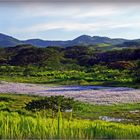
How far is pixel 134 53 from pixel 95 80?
3921cm

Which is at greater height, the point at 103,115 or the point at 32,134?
the point at 32,134

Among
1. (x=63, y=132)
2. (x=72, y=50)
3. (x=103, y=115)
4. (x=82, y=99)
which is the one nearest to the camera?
(x=63, y=132)

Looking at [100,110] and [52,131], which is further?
[100,110]

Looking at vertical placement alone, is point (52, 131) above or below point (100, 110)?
above

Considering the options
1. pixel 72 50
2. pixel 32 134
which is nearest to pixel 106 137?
pixel 32 134

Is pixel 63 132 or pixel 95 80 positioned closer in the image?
pixel 63 132

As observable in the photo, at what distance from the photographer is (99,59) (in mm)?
79500

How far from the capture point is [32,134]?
6.88m

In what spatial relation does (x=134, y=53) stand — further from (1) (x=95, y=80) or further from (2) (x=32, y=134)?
(2) (x=32, y=134)

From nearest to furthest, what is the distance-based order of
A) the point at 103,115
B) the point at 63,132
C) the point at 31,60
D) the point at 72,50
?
the point at 63,132, the point at 103,115, the point at 31,60, the point at 72,50

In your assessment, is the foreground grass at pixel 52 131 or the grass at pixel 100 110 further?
the grass at pixel 100 110

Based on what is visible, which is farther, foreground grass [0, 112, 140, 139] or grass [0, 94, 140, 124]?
grass [0, 94, 140, 124]

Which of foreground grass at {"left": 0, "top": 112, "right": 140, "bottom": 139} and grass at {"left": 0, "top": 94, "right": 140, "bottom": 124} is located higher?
foreground grass at {"left": 0, "top": 112, "right": 140, "bottom": 139}

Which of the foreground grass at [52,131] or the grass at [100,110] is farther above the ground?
the foreground grass at [52,131]
